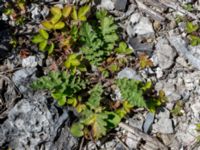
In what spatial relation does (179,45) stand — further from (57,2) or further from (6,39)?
(6,39)

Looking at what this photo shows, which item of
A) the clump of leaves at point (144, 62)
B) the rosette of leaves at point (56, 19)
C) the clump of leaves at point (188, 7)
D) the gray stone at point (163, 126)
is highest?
the rosette of leaves at point (56, 19)

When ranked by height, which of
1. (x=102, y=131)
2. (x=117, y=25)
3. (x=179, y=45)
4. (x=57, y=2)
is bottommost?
(x=102, y=131)

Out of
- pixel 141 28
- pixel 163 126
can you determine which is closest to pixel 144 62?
pixel 141 28

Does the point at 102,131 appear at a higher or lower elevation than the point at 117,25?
lower

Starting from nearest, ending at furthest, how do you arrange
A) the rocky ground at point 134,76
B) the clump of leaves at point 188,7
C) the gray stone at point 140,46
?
the rocky ground at point 134,76 → the gray stone at point 140,46 → the clump of leaves at point 188,7

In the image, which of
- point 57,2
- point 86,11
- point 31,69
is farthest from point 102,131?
point 57,2

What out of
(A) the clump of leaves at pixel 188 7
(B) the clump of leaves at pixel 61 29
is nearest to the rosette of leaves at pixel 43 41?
(B) the clump of leaves at pixel 61 29

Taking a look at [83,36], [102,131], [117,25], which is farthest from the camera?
[117,25]

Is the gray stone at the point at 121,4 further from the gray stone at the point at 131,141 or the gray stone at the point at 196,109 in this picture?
the gray stone at the point at 131,141
